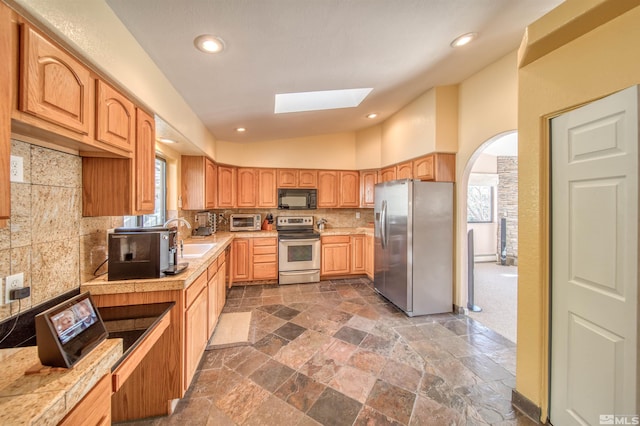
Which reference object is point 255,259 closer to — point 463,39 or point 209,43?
point 209,43

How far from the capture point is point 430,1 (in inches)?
58.5

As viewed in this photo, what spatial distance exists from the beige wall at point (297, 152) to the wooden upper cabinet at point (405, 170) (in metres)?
1.12

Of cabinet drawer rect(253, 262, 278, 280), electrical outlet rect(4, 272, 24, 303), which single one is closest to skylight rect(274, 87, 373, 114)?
cabinet drawer rect(253, 262, 278, 280)

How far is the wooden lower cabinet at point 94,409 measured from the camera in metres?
0.76

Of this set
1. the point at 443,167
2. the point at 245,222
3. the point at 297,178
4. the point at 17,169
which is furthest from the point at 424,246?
the point at 17,169

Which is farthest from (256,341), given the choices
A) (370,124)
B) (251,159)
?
(370,124)

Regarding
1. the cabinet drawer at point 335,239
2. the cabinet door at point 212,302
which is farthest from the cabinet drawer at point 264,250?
the cabinet door at point 212,302

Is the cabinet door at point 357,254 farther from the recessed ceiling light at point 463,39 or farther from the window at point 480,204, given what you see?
the window at point 480,204

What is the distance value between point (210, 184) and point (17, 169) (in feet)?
8.49

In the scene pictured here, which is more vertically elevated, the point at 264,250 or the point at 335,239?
the point at 335,239

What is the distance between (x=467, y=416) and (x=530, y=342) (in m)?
0.67

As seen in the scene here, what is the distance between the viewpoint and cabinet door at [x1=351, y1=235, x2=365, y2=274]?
177 inches

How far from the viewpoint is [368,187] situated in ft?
15.4

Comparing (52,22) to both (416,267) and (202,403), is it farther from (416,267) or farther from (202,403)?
(416,267)
